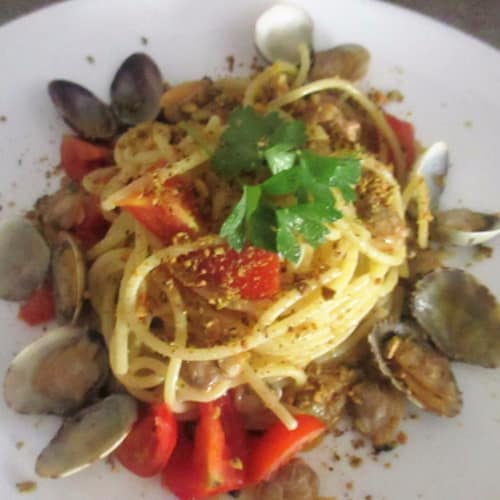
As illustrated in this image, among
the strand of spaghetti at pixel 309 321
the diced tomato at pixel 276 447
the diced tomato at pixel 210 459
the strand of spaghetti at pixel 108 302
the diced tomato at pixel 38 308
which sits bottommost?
the diced tomato at pixel 276 447

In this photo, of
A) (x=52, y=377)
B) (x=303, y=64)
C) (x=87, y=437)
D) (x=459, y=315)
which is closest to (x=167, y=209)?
(x=52, y=377)

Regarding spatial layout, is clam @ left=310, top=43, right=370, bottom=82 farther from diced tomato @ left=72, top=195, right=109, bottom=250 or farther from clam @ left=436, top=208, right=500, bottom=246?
diced tomato @ left=72, top=195, right=109, bottom=250

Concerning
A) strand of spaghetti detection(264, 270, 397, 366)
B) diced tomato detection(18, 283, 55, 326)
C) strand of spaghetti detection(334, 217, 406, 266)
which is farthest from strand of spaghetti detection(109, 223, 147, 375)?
strand of spaghetti detection(334, 217, 406, 266)

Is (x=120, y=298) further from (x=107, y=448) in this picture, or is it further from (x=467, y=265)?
(x=467, y=265)

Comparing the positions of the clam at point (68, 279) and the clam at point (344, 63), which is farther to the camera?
the clam at point (344, 63)

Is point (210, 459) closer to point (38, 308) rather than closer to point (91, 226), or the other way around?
point (38, 308)

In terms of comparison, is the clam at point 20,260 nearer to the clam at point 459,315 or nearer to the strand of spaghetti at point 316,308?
the strand of spaghetti at point 316,308

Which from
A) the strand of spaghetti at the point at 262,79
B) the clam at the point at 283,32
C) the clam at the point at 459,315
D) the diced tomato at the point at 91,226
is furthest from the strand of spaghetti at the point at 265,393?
the clam at the point at 283,32

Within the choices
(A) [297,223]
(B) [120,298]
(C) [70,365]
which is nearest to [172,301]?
(B) [120,298]
